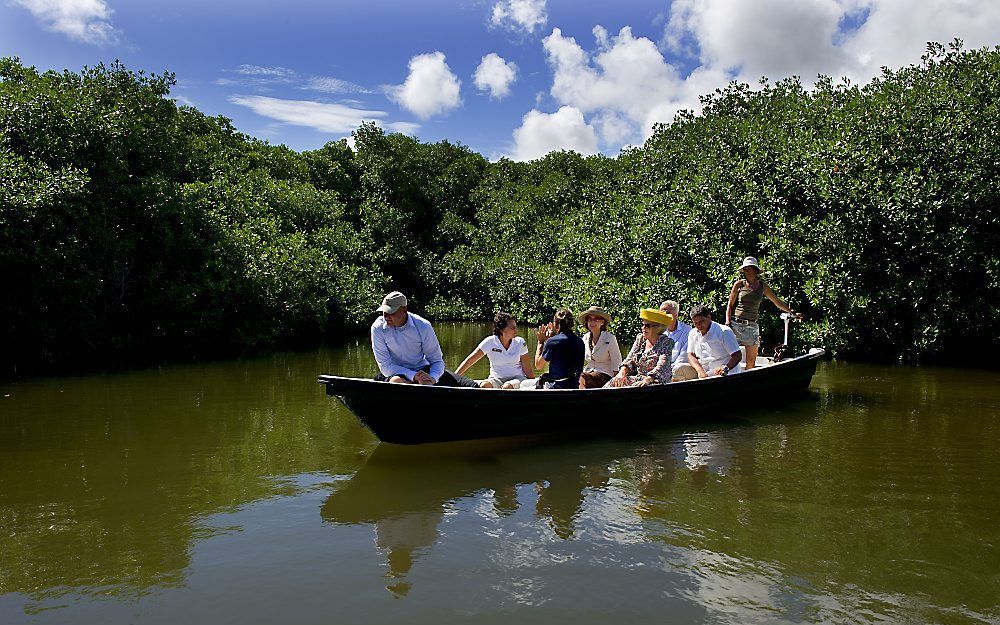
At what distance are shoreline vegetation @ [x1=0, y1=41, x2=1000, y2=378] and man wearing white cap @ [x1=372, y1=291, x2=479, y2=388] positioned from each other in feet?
26.4

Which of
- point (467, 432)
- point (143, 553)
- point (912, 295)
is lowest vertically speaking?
point (143, 553)

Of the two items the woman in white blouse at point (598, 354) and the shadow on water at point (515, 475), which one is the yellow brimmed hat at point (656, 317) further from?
the shadow on water at point (515, 475)

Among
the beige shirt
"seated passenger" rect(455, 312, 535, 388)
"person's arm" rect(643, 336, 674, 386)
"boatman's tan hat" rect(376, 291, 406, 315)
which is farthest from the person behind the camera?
the beige shirt

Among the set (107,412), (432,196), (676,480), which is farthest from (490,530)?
(432,196)

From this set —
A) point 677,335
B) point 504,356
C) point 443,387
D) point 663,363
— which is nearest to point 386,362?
point 443,387

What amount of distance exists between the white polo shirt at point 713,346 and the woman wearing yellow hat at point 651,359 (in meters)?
0.73

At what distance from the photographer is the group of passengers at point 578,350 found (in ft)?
24.5

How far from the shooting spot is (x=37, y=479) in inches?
254

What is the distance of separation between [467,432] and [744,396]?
13.9ft

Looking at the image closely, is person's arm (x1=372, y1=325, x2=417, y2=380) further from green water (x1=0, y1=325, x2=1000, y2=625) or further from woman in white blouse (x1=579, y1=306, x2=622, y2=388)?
woman in white blouse (x1=579, y1=306, x2=622, y2=388)

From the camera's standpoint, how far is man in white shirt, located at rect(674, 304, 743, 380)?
29.7ft

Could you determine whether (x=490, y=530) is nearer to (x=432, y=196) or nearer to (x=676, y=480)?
(x=676, y=480)

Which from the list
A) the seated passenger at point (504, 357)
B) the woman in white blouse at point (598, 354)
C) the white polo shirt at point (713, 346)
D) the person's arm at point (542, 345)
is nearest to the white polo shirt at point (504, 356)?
the seated passenger at point (504, 357)

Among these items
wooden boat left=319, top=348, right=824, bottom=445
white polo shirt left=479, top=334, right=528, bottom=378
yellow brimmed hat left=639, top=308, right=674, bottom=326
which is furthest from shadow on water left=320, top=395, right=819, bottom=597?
yellow brimmed hat left=639, top=308, right=674, bottom=326
